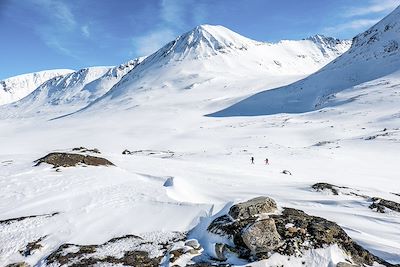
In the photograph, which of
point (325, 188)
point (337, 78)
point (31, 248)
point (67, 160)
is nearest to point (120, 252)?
point (31, 248)

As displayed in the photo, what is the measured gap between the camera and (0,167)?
21.7m

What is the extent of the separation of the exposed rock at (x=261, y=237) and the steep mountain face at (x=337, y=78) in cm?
9346

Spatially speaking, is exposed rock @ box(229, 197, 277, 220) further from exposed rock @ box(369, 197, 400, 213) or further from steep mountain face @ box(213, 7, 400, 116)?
steep mountain face @ box(213, 7, 400, 116)

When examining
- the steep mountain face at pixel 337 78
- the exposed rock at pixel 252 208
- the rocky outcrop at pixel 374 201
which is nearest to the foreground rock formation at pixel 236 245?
the exposed rock at pixel 252 208

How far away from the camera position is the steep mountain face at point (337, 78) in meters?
109

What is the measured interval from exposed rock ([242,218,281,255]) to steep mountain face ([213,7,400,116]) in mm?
93458

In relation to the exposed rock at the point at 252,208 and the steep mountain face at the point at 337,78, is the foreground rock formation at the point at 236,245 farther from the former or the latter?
the steep mountain face at the point at 337,78

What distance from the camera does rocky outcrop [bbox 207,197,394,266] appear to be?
30.2 feet

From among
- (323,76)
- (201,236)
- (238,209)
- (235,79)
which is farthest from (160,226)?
(235,79)

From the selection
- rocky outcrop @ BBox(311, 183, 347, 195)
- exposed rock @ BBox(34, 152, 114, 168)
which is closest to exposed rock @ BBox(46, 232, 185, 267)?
rocky outcrop @ BBox(311, 183, 347, 195)

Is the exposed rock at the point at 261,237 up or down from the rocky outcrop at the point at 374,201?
up

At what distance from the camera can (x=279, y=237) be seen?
9484 millimetres

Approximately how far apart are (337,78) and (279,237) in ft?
407

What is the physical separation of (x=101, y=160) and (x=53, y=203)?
867 cm
